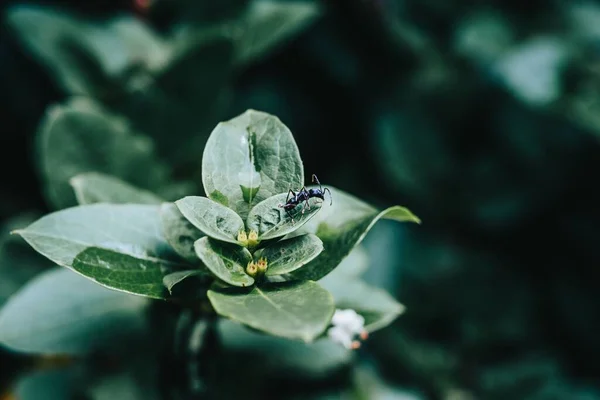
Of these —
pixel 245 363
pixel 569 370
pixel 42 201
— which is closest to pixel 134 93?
pixel 42 201

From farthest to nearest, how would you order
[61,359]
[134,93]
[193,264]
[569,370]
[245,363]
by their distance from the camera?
[569,370]
[61,359]
[134,93]
[245,363]
[193,264]

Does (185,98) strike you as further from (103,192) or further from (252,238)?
(252,238)

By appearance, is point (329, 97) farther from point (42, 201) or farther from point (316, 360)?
point (316, 360)

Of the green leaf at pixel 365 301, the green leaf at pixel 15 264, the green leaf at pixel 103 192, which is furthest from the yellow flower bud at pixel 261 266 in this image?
the green leaf at pixel 15 264

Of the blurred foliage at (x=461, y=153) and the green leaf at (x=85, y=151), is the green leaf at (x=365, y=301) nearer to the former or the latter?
Answer: the green leaf at (x=85, y=151)

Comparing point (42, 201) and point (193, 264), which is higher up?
point (42, 201)

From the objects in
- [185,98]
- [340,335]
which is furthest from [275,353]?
[185,98]
